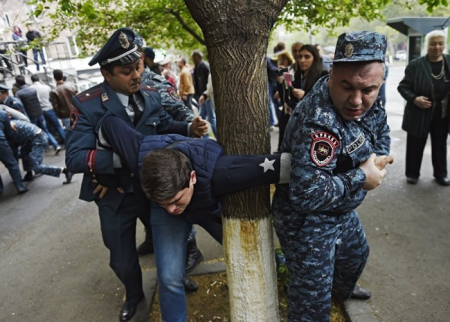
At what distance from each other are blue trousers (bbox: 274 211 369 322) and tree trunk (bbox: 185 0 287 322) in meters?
0.15

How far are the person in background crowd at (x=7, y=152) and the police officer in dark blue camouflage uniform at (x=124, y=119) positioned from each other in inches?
168

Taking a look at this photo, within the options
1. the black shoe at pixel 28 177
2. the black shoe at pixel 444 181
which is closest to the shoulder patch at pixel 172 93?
the black shoe at pixel 444 181

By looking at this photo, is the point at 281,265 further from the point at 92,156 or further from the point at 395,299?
the point at 92,156

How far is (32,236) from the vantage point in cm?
473

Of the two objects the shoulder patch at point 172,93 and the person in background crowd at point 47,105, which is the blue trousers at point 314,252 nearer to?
the shoulder patch at point 172,93

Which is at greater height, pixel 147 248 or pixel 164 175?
pixel 164 175

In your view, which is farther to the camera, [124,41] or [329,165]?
[124,41]

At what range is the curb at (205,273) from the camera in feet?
8.61

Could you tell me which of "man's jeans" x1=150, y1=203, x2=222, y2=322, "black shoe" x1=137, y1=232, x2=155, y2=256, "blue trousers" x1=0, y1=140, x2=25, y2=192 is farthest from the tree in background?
"blue trousers" x1=0, y1=140, x2=25, y2=192

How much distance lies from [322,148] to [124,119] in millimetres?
1360

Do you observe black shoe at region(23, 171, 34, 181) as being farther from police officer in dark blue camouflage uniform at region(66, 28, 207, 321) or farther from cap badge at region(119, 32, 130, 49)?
cap badge at region(119, 32, 130, 49)

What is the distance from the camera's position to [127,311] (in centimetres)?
Answer: 285

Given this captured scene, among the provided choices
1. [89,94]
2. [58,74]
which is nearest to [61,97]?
[58,74]

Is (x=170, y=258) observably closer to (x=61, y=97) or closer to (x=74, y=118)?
(x=74, y=118)
